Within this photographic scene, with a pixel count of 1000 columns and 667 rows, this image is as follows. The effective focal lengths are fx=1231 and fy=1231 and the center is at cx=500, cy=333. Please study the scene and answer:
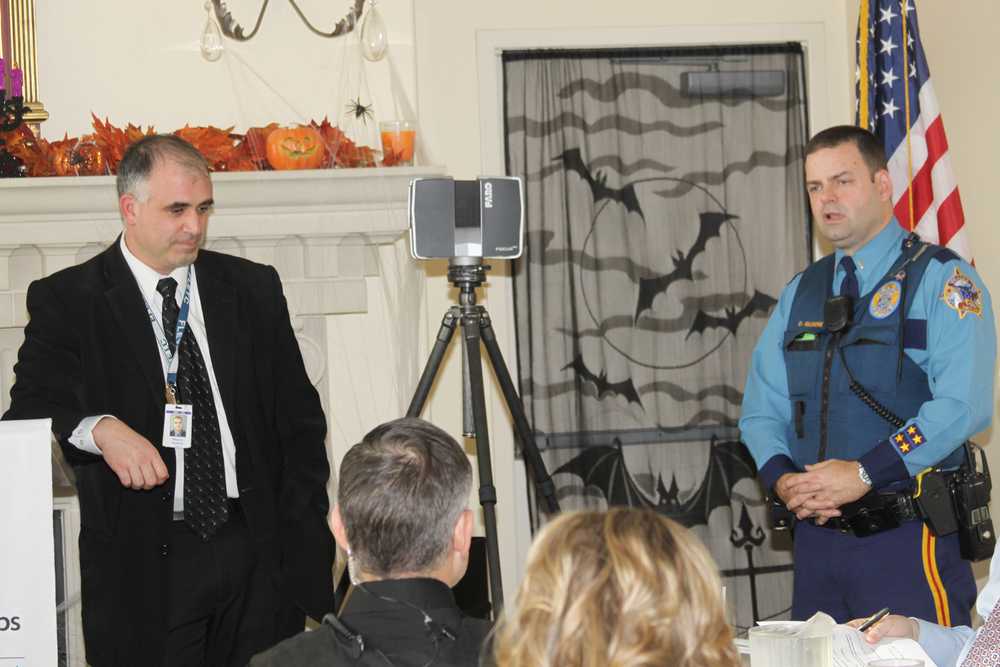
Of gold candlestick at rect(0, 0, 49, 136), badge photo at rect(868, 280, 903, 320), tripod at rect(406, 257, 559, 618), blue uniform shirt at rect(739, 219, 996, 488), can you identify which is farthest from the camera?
gold candlestick at rect(0, 0, 49, 136)

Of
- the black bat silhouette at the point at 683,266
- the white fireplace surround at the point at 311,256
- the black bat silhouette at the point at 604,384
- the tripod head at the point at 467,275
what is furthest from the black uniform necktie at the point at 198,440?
the black bat silhouette at the point at 683,266

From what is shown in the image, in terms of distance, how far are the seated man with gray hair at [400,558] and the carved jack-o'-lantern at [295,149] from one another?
2.29 metres

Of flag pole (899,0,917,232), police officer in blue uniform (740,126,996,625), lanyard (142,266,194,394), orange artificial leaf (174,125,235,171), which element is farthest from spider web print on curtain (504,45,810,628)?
lanyard (142,266,194,394)

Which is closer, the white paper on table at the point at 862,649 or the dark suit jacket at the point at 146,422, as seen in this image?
the white paper on table at the point at 862,649

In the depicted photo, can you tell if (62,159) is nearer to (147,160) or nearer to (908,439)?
(147,160)

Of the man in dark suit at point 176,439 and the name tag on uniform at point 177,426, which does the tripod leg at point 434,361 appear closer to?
the man in dark suit at point 176,439

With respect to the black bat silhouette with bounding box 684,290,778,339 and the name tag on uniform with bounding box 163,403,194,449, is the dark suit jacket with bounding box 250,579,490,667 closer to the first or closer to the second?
the name tag on uniform with bounding box 163,403,194,449

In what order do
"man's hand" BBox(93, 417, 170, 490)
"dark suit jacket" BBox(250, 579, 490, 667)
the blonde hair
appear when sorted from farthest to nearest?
"man's hand" BBox(93, 417, 170, 490) → "dark suit jacket" BBox(250, 579, 490, 667) → the blonde hair

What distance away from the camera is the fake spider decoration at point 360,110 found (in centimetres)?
394

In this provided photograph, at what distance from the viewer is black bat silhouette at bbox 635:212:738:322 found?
4.29 meters

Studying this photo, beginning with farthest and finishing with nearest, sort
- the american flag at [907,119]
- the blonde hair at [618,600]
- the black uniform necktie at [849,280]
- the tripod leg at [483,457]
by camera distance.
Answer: the american flag at [907,119]
the tripod leg at [483,457]
the black uniform necktie at [849,280]
the blonde hair at [618,600]

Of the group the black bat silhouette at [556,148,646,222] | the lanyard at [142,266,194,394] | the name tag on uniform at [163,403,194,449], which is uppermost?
the black bat silhouette at [556,148,646,222]

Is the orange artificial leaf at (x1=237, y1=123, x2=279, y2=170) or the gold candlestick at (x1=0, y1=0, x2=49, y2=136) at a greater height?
the gold candlestick at (x1=0, y1=0, x2=49, y2=136)

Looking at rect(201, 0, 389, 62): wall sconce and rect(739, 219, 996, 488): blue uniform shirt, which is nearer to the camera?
rect(739, 219, 996, 488): blue uniform shirt
